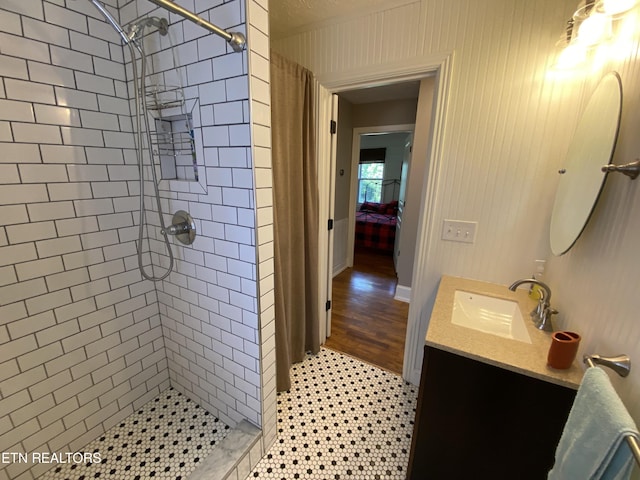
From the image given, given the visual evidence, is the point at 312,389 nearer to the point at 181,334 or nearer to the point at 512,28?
the point at 181,334

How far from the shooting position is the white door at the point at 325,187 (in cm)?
187

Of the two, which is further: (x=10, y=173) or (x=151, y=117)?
(x=151, y=117)

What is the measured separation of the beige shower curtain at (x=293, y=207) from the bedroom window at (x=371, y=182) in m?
5.18

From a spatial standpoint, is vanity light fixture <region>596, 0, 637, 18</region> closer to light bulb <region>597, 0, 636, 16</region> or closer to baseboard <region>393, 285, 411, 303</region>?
light bulb <region>597, 0, 636, 16</region>

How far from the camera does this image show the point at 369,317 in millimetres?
2814

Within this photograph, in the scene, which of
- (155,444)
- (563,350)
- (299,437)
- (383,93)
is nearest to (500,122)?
(563,350)

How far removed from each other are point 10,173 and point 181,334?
43.0 inches

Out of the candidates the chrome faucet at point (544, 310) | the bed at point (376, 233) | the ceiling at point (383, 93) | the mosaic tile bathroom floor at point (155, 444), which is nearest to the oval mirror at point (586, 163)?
the chrome faucet at point (544, 310)

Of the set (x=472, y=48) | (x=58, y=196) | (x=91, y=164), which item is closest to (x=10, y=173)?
(x=58, y=196)

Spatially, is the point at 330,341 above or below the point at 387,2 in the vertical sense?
below

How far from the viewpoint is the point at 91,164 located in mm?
1265

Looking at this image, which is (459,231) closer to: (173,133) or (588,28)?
(588,28)

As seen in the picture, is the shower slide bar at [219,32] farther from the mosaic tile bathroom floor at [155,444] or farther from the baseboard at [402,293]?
the baseboard at [402,293]

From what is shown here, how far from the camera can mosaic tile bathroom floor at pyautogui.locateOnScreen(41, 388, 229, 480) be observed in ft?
4.18
